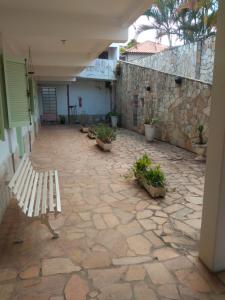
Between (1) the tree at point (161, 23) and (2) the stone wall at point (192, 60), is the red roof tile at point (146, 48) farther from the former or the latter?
(2) the stone wall at point (192, 60)


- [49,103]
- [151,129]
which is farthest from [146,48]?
[151,129]

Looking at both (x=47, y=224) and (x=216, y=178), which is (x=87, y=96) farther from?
(x=216, y=178)

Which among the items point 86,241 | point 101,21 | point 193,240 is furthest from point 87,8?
point 193,240

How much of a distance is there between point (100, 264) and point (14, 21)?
3448mm

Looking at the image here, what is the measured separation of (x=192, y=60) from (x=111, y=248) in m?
6.95

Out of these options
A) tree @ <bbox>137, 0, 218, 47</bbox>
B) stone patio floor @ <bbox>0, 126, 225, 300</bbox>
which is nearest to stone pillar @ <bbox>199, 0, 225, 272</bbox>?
stone patio floor @ <bbox>0, 126, 225, 300</bbox>

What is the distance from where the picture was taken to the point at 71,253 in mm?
2520

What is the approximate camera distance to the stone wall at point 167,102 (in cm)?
675

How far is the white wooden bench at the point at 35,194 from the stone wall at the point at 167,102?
455cm

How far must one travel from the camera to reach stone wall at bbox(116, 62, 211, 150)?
266 inches

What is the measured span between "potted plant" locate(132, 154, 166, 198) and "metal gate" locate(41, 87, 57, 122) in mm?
11014

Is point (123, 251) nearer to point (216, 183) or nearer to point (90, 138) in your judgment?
point (216, 183)

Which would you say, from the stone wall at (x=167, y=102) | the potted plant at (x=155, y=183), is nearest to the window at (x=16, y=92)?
the potted plant at (x=155, y=183)

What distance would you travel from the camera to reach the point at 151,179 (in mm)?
4129
